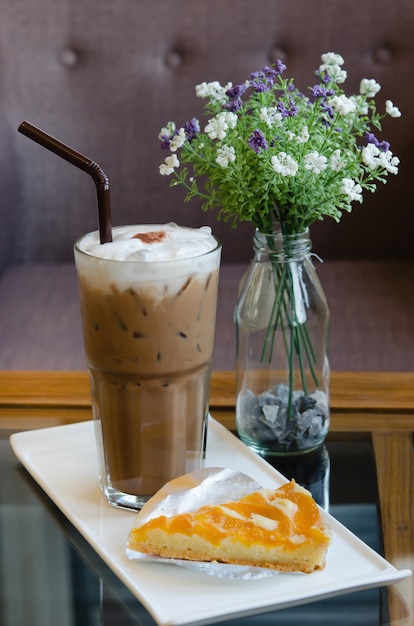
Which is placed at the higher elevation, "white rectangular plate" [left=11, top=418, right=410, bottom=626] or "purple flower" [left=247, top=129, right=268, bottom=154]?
"purple flower" [left=247, top=129, right=268, bottom=154]

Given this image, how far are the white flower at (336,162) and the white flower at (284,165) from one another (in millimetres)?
55

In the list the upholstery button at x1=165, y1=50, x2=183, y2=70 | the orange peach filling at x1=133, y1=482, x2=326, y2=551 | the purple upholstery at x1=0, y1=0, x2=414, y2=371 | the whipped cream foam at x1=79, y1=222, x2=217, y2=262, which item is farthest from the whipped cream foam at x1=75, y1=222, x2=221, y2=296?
the upholstery button at x1=165, y1=50, x2=183, y2=70

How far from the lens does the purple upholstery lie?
2.03 metres

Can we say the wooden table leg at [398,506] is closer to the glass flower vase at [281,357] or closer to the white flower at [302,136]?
the glass flower vase at [281,357]

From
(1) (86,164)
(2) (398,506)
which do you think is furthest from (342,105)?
(2) (398,506)

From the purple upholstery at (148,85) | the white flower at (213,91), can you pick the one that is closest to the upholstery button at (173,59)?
the purple upholstery at (148,85)

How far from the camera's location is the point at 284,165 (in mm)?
927

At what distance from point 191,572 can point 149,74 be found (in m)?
1.47

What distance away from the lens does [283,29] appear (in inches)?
80.8

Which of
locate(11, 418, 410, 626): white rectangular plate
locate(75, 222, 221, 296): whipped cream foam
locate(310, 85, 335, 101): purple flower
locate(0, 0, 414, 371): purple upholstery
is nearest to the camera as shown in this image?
locate(11, 418, 410, 626): white rectangular plate

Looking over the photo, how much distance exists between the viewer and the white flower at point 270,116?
37.1 inches

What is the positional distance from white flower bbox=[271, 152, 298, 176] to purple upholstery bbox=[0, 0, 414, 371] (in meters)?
1.07

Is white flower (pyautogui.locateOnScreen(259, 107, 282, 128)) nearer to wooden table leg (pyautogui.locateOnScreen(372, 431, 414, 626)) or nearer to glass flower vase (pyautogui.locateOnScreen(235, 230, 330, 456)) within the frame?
glass flower vase (pyautogui.locateOnScreen(235, 230, 330, 456))

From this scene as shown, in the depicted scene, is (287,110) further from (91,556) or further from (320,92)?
(91,556)
